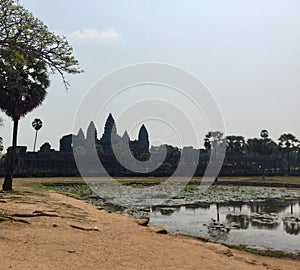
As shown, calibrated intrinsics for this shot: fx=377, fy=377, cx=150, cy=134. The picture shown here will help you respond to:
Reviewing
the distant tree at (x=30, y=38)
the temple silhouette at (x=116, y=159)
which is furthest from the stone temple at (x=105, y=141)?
the distant tree at (x=30, y=38)

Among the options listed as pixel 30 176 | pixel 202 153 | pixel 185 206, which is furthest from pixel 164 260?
pixel 202 153

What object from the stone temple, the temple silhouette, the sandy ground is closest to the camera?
the sandy ground

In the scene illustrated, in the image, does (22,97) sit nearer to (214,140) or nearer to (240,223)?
(240,223)

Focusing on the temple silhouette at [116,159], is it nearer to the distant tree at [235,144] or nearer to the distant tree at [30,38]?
the distant tree at [235,144]

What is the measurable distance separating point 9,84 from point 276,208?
17498 millimetres

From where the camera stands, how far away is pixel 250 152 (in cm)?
9050

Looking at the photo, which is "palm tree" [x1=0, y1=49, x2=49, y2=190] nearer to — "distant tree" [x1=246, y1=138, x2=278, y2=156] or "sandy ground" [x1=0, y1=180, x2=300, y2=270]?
"sandy ground" [x1=0, y1=180, x2=300, y2=270]

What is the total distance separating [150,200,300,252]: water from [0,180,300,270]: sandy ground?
2.75 meters

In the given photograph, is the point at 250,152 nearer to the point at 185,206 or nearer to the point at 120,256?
the point at 185,206

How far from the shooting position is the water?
43.9ft

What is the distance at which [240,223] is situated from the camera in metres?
17.5

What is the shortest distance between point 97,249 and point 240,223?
10636 millimetres

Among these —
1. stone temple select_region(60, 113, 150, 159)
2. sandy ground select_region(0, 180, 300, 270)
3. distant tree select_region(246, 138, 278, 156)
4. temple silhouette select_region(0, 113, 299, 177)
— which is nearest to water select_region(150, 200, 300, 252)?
sandy ground select_region(0, 180, 300, 270)

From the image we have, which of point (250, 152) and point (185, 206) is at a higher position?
point (250, 152)
